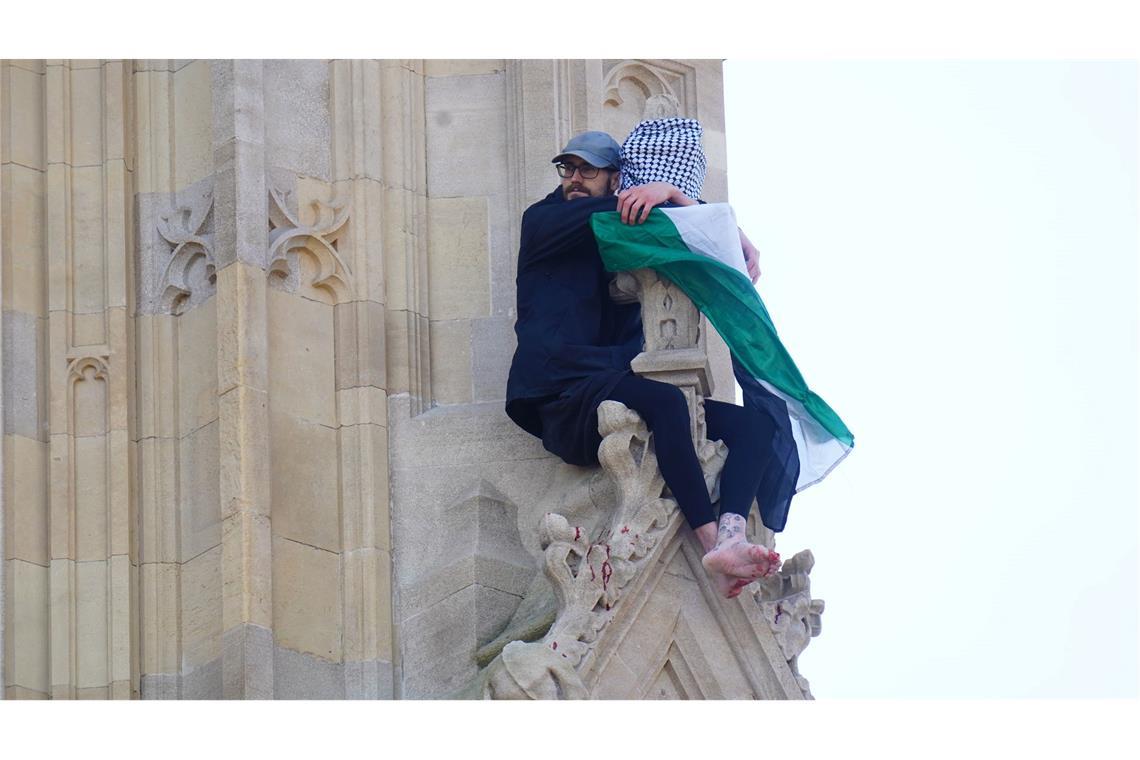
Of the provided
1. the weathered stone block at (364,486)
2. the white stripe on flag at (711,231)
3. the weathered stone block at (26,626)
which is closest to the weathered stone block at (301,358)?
the weathered stone block at (364,486)

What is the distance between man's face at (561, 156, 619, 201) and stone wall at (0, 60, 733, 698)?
0.53 metres

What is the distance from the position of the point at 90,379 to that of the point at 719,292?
250 cm

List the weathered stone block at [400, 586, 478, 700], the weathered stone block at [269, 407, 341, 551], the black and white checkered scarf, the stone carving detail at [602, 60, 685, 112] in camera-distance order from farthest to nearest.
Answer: the stone carving detail at [602, 60, 685, 112] → the black and white checkered scarf → the weathered stone block at [269, 407, 341, 551] → the weathered stone block at [400, 586, 478, 700]

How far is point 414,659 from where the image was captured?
17.0 metres

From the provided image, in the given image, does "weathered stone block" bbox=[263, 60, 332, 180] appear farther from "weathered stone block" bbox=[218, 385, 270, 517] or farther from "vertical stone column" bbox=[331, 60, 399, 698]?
"weathered stone block" bbox=[218, 385, 270, 517]

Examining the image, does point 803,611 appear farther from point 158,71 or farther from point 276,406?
point 158,71

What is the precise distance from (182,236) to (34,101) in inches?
35.1

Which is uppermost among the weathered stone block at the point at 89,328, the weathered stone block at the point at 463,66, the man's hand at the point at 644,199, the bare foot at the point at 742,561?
the weathered stone block at the point at 463,66

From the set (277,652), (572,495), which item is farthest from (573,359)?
(277,652)

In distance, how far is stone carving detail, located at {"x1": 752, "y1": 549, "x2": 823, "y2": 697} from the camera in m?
16.8

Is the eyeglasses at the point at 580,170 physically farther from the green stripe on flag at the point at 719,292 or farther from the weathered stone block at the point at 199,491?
the weathered stone block at the point at 199,491

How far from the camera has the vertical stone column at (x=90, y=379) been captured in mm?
17125

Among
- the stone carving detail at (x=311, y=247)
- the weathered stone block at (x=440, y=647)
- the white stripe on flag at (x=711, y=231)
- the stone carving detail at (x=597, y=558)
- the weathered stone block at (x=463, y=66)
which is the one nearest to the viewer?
the stone carving detail at (x=597, y=558)

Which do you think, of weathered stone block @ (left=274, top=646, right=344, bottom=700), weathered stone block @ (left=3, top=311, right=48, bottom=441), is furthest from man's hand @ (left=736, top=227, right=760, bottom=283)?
weathered stone block @ (left=3, top=311, right=48, bottom=441)
